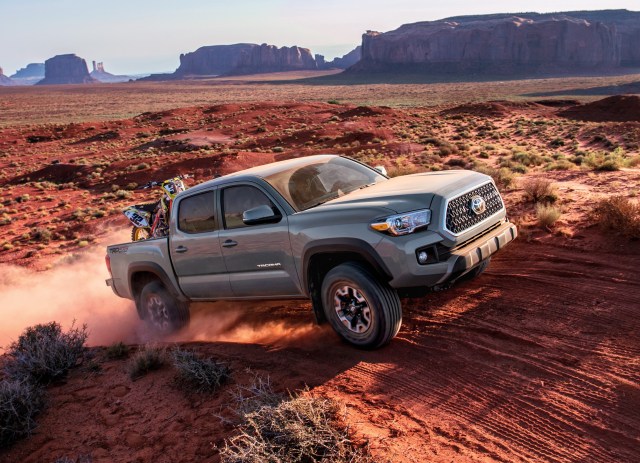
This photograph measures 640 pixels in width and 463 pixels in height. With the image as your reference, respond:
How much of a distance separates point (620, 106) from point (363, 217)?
145ft

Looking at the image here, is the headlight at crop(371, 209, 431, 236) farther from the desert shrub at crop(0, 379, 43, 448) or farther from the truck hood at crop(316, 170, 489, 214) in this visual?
the desert shrub at crop(0, 379, 43, 448)

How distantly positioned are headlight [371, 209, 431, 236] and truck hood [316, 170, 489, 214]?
7cm

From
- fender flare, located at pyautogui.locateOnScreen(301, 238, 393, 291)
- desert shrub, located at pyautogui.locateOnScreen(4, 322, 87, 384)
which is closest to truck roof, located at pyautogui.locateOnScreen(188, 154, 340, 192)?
fender flare, located at pyautogui.locateOnScreen(301, 238, 393, 291)

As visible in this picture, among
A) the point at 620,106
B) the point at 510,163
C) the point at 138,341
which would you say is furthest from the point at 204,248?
the point at 620,106

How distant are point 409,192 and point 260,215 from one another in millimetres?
1456

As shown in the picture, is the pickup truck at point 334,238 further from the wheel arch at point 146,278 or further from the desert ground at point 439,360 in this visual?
the desert ground at point 439,360

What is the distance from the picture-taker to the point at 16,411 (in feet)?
15.6

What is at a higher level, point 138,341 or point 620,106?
point 620,106

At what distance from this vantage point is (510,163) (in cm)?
1680

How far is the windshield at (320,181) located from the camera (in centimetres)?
556

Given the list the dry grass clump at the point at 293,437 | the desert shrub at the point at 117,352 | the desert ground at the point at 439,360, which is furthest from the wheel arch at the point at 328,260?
the desert shrub at the point at 117,352

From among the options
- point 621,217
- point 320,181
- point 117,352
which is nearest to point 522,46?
point 621,217

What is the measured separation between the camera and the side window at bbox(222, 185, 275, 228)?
561 cm

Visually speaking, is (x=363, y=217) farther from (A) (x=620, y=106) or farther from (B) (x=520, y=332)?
(A) (x=620, y=106)
